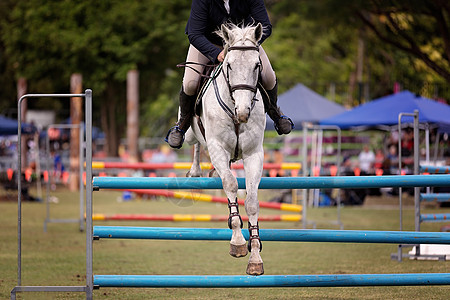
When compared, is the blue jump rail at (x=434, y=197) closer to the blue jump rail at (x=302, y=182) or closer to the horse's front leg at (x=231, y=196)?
the blue jump rail at (x=302, y=182)

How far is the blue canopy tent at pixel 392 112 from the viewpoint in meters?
19.4

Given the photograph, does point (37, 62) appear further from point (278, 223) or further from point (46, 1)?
point (278, 223)

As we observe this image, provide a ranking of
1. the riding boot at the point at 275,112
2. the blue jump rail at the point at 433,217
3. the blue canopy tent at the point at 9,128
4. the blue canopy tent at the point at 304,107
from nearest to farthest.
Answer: the riding boot at the point at 275,112
the blue jump rail at the point at 433,217
the blue canopy tent at the point at 304,107
the blue canopy tent at the point at 9,128

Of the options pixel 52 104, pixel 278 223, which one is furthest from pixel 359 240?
pixel 52 104

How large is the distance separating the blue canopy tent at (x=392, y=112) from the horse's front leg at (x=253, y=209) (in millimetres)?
13500

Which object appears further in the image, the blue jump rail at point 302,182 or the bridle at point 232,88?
the blue jump rail at point 302,182

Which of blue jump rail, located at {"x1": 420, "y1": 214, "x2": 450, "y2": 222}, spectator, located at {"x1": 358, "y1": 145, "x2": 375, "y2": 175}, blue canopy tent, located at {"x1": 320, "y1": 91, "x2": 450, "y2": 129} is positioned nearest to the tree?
spectator, located at {"x1": 358, "y1": 145, "x2": 375, "y2": 175}

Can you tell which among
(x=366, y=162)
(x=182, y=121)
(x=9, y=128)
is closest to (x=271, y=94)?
(x=182, y=121)

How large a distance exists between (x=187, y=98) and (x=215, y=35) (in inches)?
26.9

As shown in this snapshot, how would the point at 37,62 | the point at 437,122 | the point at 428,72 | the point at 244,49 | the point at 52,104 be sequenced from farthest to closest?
1. the point at 52,104
2. the point at 37,62
3. the point at 428,72
4. the point at 437,122
5. the point at 244,49

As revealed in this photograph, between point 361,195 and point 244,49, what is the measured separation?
54.9 feet

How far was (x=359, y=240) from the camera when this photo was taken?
629 cm

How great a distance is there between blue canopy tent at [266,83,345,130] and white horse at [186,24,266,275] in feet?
51.5

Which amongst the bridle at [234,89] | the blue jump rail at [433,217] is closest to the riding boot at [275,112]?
the bridle at [234,89]
